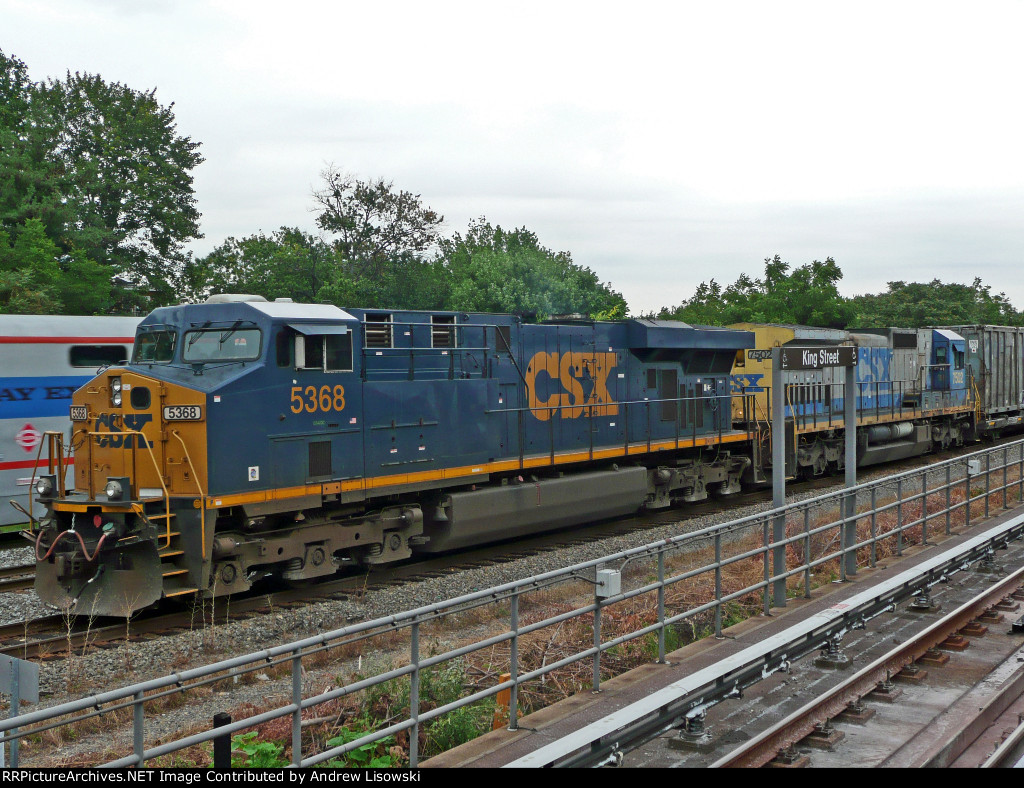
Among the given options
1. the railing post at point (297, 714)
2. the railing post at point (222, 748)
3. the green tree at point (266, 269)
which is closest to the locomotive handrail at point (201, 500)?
the railing post at point (297, 714)

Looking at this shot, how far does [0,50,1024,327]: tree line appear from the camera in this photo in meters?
33.8

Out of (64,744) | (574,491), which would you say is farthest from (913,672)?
(574,491)

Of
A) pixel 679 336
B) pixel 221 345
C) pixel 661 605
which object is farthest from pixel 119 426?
pixel 679 336

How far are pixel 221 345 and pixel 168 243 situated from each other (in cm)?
3213

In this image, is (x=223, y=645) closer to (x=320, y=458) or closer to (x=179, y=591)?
(x=179, y=591)

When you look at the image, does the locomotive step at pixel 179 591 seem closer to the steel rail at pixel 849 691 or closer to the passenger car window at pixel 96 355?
the steel rail at pixel 849 691

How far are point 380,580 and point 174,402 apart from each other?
3640 millimetres

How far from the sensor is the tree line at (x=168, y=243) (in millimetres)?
33844

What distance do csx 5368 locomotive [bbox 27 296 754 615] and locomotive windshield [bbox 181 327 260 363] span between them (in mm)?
21

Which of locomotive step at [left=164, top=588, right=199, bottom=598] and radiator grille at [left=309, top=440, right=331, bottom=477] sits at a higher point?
radiator grille at [left=309, top=440, right=331, bottom=477]

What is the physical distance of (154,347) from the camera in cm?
1165

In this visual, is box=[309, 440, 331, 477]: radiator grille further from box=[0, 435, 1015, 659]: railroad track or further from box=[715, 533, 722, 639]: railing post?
box=[715, 533, 722, 639]: railing post

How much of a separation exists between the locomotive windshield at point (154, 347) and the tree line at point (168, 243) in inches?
844

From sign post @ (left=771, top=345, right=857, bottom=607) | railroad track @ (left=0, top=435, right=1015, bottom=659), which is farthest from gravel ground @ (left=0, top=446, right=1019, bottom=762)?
sign post @ (left=771, top=345, right=857, bottom=607)
